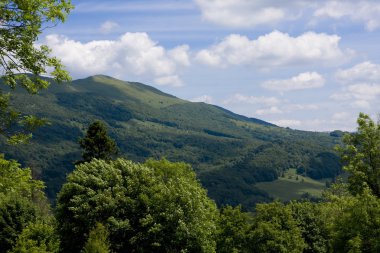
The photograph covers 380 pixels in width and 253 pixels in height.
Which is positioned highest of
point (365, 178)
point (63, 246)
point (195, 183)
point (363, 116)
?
point (363, 116)

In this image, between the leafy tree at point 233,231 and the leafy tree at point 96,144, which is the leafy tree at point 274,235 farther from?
the leafy tree at point 96,144

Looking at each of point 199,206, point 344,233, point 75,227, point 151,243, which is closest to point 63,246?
point 75,227

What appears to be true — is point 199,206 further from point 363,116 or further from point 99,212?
point 363,116

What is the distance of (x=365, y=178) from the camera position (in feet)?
145

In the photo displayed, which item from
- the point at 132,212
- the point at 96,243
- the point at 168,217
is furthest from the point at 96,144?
the point at 96,243

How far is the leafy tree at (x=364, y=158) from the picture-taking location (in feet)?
145

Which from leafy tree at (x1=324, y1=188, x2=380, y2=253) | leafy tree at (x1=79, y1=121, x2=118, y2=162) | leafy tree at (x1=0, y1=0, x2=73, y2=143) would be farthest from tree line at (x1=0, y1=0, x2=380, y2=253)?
leafy tree at (x1=0, y1=0, x2=73, y2=143)

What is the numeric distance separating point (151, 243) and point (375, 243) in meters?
23.8

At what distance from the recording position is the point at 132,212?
169 feet

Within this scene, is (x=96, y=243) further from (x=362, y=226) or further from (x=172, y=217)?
(x=362, y=226)

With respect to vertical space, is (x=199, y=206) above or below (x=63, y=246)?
above

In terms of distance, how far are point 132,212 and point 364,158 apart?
88.6 ft

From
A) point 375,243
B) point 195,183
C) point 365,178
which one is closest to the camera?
point 375,243

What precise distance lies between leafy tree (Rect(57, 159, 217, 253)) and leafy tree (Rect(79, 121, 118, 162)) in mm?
13475
